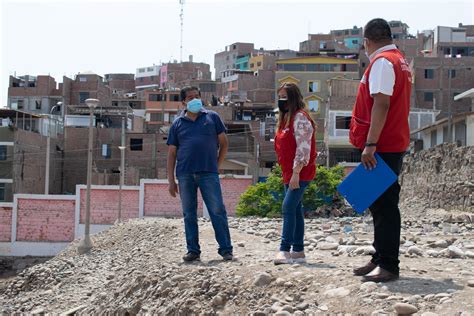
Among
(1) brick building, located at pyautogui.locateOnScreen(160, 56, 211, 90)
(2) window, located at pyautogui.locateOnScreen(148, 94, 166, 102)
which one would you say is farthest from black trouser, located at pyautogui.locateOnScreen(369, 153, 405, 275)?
(1) brick building, located at pyautogui.locateOnScreen(160, 56, 211, 90)

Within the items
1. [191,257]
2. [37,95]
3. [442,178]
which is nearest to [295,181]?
[191,257]

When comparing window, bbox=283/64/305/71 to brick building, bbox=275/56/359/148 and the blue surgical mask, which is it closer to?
brick building, bbox=275/56/359/148

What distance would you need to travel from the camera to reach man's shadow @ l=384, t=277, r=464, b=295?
5137 mm

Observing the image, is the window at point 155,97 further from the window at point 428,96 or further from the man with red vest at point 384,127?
the man with red vest at point 384,127

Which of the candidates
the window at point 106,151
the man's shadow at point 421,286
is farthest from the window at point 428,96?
the man's shadow at point 421,286

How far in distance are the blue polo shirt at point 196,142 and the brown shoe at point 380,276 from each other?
110 inches

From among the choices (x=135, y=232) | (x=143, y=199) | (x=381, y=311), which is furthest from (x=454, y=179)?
(x=381, y=311)

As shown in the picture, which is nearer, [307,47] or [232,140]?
[232,140]

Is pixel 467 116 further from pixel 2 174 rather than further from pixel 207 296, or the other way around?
pixel 2 174

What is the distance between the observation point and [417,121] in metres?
50.8

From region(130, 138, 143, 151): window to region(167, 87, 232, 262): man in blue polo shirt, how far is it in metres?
48.2

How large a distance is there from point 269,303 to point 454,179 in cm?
1949

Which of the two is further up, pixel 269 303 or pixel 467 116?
pixel 467 116

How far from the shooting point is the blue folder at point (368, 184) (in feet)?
18.1
